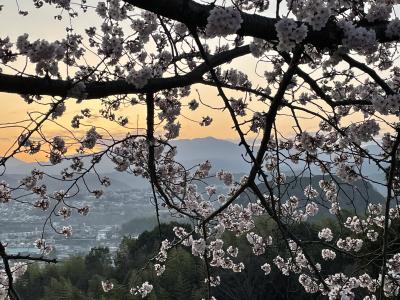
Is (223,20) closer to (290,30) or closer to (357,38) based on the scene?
(290,30)

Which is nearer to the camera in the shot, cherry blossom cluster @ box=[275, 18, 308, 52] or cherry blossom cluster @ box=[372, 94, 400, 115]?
cherry blossom cluster @ box=[275, 18, 308, 52]

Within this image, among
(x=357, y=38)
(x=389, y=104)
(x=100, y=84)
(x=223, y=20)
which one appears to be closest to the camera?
(x=223, y=20)

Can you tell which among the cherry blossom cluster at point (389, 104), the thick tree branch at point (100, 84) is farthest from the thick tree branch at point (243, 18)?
the thick tree branch at point (100, 84)

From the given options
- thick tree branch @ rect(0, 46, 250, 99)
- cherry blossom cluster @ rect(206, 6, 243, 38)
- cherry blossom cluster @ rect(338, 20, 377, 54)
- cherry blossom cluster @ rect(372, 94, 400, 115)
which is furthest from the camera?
cherry blossom cluster @ rect(372, 94, 400, 115)

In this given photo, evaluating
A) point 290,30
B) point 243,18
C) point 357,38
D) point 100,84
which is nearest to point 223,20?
point 243,18

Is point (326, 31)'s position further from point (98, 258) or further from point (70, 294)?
point (98, 258)

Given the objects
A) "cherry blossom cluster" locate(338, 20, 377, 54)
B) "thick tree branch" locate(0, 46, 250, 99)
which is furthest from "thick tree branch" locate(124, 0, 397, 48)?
"thick tree branch" locate(0, 46, 250, 99)

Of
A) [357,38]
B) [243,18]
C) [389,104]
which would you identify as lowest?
[389,104]

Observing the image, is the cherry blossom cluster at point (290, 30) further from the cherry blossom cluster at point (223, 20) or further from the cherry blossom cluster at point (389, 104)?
the cherry blossom cluster at point (389, 104)

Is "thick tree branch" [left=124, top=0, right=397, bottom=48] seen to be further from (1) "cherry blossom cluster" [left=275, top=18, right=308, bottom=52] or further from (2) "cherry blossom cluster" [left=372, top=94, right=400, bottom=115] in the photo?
(2) "cherry blossom cluster" [left=372, top=94, right=400, bottom=115]

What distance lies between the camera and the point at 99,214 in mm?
160250

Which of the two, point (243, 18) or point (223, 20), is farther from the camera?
point (243, 18)

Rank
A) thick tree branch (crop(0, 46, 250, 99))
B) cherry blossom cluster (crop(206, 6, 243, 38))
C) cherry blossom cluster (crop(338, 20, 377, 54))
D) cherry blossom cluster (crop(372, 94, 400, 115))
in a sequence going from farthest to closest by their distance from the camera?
1. cherry blossom cluster (crop(372, 94, 400, 115))
2. thick tree branch (crop(0, 46, 250, 99))
3. cherry blossom cluster (crop(338, 20, 377, 54))
4. cherry blossom cluster (crop(206, 6, 243, 38))

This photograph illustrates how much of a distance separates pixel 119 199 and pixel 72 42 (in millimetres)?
177231
